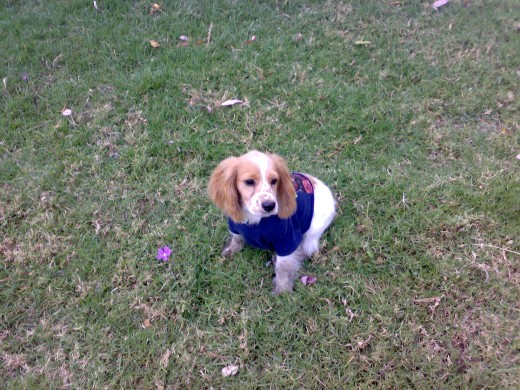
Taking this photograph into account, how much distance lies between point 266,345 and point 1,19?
5.00m

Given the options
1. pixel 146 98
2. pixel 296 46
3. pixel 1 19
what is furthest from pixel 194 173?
pixel 1 19

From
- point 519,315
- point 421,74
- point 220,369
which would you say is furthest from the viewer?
point 421,74

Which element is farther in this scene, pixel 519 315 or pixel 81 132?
pixel 81 132

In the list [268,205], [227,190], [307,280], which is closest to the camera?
[268,205]

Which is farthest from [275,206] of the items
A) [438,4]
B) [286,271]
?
[438,4]

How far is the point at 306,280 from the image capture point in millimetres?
2916

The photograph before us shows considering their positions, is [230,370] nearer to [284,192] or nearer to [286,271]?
[286,271]

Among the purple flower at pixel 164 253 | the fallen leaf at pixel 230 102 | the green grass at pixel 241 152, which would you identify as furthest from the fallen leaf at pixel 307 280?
the fallen leaf at pixel 230 102

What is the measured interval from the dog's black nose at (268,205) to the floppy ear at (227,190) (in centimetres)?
23

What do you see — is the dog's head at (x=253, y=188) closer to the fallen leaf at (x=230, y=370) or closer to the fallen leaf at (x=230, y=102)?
the fallen leaf at (x=230, y=370)

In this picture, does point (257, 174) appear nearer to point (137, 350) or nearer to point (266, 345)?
point (266, 345)

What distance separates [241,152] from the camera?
12.0ft

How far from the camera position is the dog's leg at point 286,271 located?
2771 millimetres

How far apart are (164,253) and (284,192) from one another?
1.14 metres
